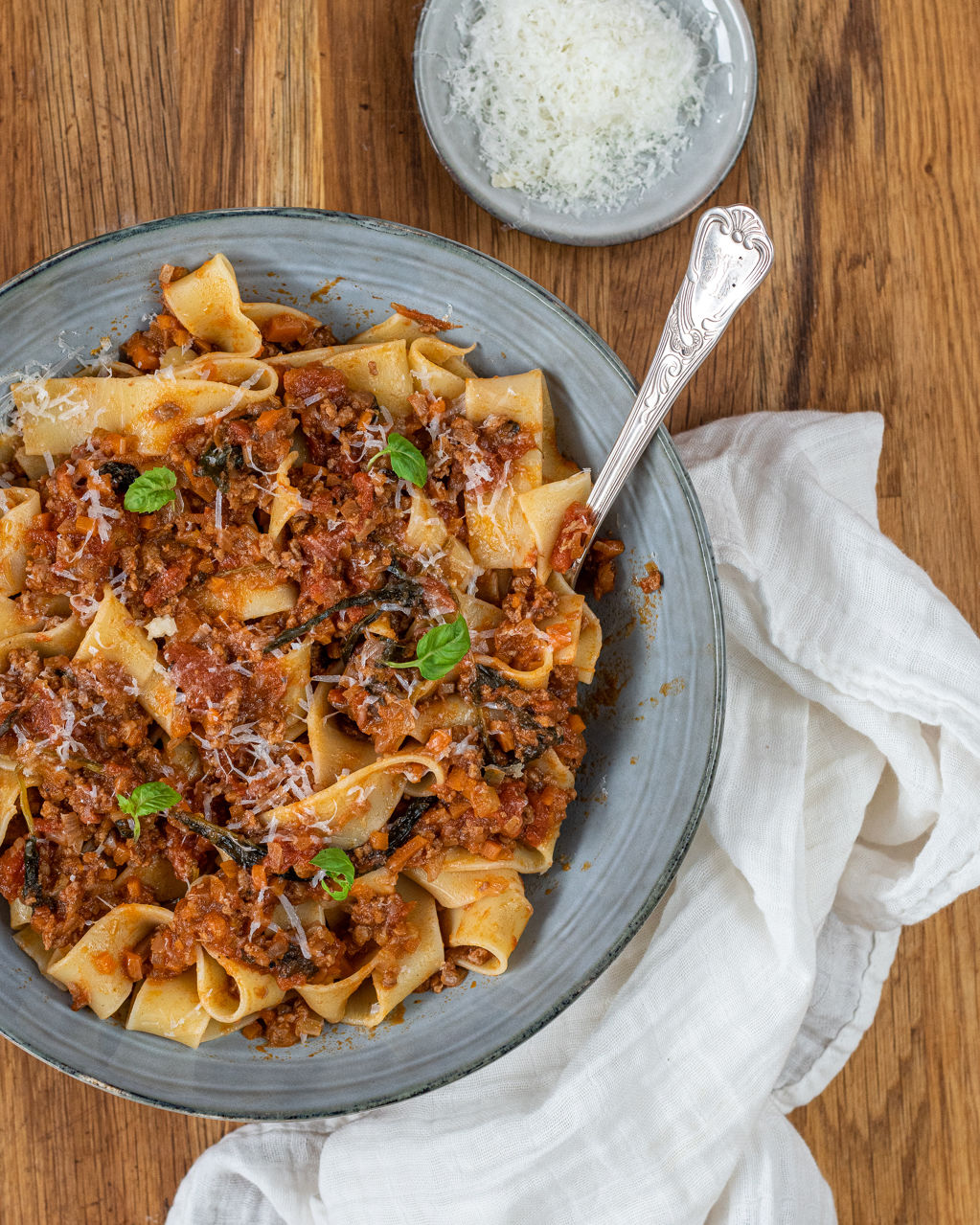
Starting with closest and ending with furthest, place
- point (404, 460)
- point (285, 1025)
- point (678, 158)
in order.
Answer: point (404, 460) < point (285, 1025) < point (678, 158)

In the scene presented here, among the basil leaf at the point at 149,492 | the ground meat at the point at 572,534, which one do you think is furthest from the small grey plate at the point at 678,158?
the basil leaf at the point at 149,492

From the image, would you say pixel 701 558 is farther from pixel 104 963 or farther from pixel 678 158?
pixel 104 963

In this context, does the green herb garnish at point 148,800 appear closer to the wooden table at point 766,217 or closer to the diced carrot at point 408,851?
the diced carrot at point 408,851

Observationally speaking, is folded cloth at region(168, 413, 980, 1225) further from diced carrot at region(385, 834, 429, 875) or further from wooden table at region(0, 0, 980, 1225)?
diced carrot at region(385, 834, 429, 875)

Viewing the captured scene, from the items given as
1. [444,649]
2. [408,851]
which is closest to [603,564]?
[444,649]

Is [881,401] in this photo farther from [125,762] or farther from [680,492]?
[125,762]

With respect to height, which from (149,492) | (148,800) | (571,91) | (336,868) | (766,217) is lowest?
(336,868)
